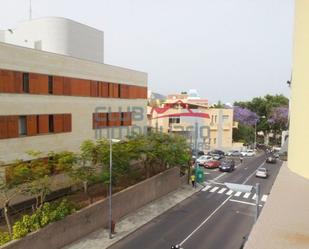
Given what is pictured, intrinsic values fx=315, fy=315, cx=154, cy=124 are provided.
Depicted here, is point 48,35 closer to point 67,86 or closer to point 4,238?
point 67,86

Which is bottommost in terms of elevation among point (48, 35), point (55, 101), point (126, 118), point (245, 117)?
point (245, 117)

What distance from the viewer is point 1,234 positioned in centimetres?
1672

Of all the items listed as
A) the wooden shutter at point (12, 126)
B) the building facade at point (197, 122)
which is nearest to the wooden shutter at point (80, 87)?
the wooden shutter at point (12, 126)

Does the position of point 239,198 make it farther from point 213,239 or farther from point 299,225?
point 299,225

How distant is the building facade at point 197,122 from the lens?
177ft

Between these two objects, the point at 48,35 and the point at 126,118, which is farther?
the point at 126,118

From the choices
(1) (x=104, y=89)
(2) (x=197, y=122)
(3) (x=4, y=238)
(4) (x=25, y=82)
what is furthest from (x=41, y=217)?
(2) (x=197, y=122)

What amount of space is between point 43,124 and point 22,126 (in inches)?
67.9

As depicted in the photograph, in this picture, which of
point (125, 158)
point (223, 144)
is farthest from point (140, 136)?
point (223, 144)

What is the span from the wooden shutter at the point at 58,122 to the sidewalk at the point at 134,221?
874cm

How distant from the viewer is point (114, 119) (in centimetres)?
3269

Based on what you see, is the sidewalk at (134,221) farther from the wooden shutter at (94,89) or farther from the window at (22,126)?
the wooden shutter at (94,89)

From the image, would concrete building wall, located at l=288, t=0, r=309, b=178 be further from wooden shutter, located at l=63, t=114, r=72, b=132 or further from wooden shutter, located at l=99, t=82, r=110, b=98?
wooden shutter, located at l=99, t=82, r=110, b=98

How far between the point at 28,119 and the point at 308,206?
834 inches
